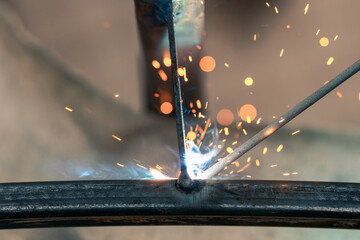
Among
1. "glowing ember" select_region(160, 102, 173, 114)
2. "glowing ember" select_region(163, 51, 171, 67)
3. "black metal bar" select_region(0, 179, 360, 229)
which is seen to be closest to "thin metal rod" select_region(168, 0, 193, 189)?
"black metal bar" select_region(0, 179, 360, 229)

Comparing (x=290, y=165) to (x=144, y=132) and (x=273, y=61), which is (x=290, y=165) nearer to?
(x=273, y=61)

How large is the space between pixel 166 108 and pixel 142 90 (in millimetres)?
341

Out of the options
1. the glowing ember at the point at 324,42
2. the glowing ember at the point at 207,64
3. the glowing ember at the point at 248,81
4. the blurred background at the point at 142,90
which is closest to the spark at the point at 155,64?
the blurred background at the point at 142,90

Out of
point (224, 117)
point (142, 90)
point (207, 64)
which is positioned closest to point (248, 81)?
point (224, 117)

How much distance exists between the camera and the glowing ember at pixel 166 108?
4.40m

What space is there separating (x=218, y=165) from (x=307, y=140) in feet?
12.7

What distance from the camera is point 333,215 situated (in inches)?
67.9

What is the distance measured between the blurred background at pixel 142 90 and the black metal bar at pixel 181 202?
262 centimetres

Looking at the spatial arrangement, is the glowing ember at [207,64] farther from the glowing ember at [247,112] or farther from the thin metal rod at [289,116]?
the thin metal rod at [289,116]

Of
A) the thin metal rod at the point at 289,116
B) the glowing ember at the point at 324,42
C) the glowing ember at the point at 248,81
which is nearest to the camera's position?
the thin metal rod at the point at 289,116

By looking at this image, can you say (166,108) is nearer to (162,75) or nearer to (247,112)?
(162,75)

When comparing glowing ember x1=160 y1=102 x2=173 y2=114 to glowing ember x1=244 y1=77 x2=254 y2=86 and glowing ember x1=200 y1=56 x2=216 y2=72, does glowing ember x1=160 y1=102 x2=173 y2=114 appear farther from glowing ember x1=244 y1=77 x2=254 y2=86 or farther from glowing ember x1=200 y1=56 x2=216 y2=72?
glowing ember x1=244 y1=77 x2=254 y2=86

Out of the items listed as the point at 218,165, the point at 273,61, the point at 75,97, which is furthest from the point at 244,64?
the point at 218,165

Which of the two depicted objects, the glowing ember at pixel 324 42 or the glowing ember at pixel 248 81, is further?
the glowing ember at pixel 248 81
